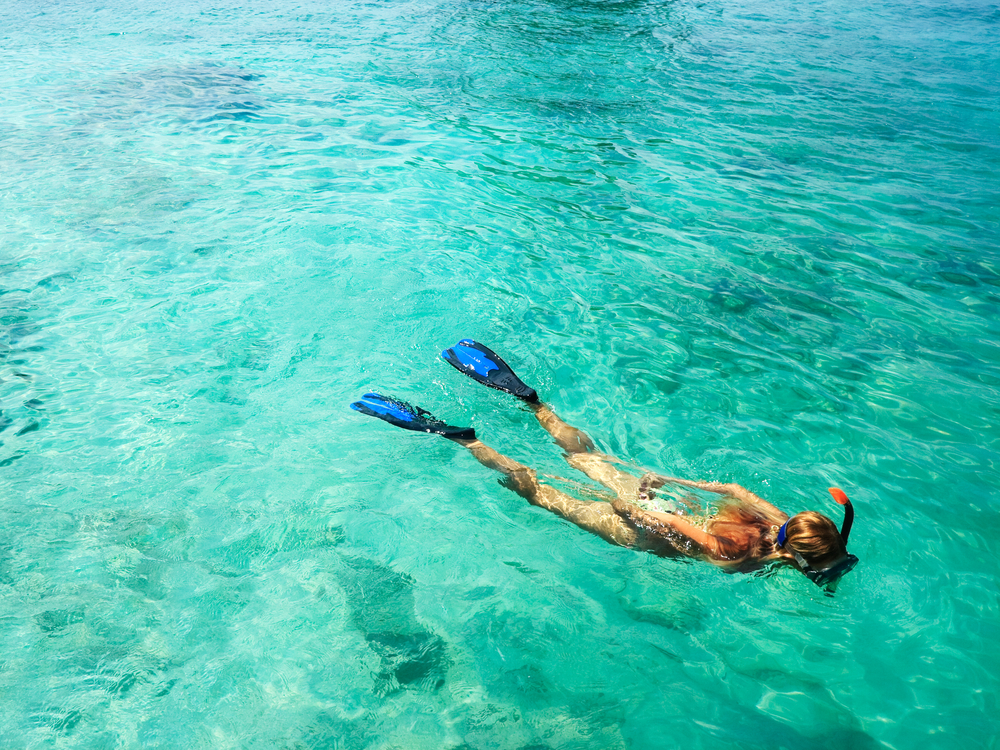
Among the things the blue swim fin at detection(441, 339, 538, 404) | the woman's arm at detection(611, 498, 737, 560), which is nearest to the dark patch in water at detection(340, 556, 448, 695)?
the woman's arm at detection(611, 498, 737, 560)

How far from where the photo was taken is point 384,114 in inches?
478

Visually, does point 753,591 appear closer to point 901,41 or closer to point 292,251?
point 292,251

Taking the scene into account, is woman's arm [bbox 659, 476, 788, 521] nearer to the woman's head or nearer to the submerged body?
the submerged body

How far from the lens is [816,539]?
3818mm

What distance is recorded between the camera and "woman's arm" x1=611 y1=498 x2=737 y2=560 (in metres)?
4.30

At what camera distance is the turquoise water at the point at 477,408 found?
3754mm

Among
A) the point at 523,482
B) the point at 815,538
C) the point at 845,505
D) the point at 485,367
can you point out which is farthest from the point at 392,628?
the point at 845,505

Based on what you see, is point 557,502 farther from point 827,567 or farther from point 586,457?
point 827,567

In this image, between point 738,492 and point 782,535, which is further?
point 738,492

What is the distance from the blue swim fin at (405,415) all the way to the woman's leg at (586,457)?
26.8 inches

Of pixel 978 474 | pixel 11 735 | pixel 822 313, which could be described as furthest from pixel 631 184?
pixel 11 735

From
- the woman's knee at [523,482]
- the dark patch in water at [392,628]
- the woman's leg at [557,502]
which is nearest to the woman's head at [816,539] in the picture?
the woman's leg at [557,502]

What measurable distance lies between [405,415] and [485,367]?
868 millimetres

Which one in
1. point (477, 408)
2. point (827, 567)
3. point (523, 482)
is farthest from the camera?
point (477, 408)
